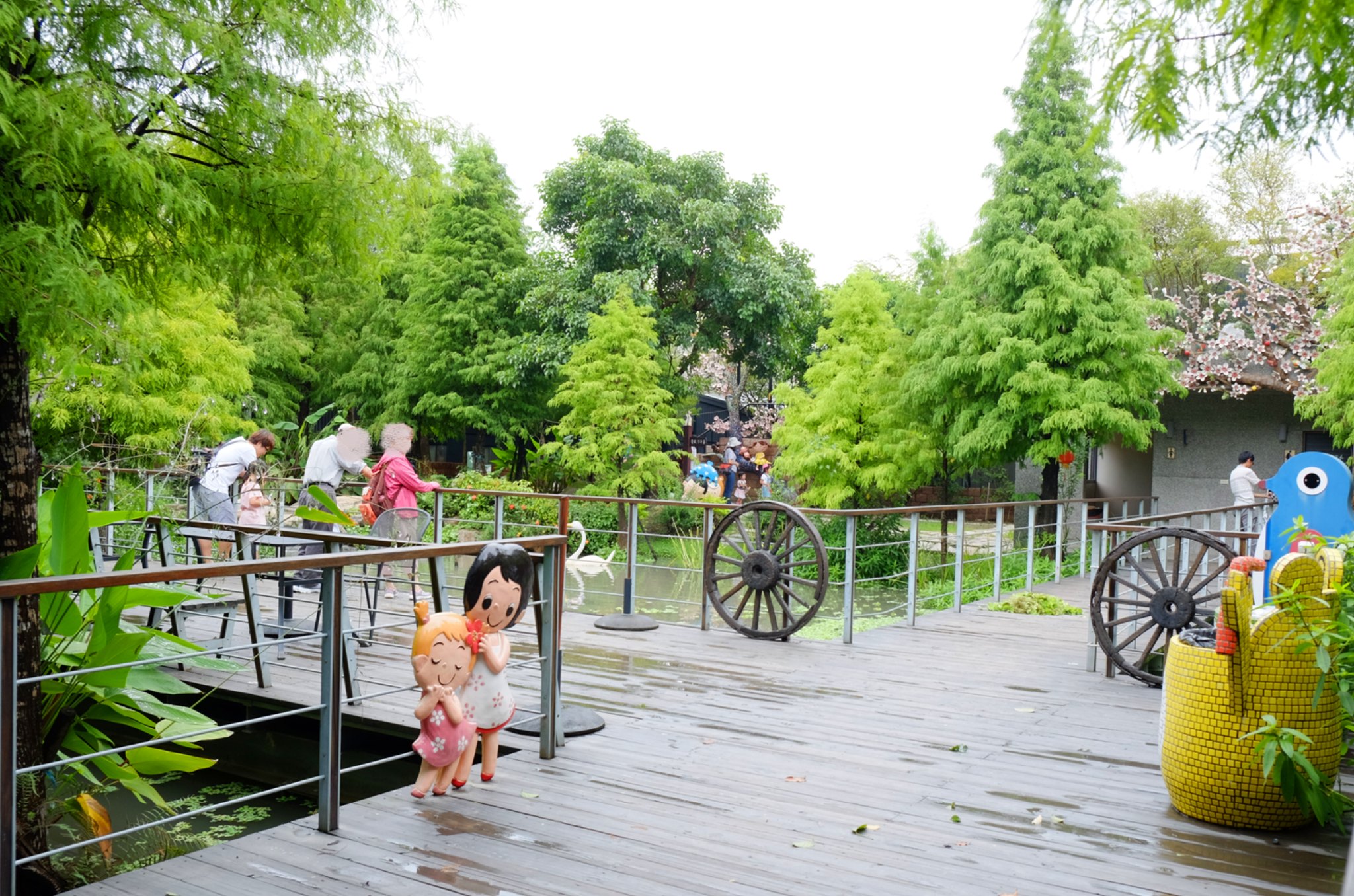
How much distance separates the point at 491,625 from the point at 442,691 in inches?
11.3

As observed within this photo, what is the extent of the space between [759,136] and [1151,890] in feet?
76.3

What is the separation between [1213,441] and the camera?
1889 centimetres

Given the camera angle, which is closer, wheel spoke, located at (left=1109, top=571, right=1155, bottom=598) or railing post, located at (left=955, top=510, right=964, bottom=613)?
wheel spoke, located at (left=1109, top=571, right=1155, bottom=598)

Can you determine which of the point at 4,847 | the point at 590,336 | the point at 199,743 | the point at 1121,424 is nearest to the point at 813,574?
the point at 1121,424

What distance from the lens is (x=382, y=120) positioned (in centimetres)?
407

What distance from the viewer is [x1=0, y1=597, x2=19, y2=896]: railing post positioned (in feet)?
8.12

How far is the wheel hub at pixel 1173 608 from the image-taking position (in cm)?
577

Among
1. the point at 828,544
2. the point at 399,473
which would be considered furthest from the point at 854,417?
the point at 399,473

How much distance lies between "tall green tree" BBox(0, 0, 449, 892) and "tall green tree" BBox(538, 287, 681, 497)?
12.7 meters

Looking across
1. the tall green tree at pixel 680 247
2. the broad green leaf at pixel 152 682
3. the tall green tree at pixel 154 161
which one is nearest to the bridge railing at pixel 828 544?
the broad green leaf at pixel 152 682

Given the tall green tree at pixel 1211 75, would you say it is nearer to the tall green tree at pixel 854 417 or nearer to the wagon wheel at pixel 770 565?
the wagon wheel at pixel 770 565

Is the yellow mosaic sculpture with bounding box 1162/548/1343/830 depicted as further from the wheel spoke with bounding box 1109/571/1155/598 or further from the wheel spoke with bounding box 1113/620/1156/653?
the wheel spoke with bounding box 1113/620/1156/653

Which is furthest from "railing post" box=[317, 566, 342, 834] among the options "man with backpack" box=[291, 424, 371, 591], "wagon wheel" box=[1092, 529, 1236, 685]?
"man with backpack" box=[291, 424, 371, 591]

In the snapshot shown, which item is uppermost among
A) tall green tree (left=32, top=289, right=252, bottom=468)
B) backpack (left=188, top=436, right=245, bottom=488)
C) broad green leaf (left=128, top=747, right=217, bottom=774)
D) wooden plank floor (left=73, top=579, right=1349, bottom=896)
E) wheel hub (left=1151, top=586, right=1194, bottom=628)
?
tall green tree (left=32, top=289, right=252, bottom=468)
